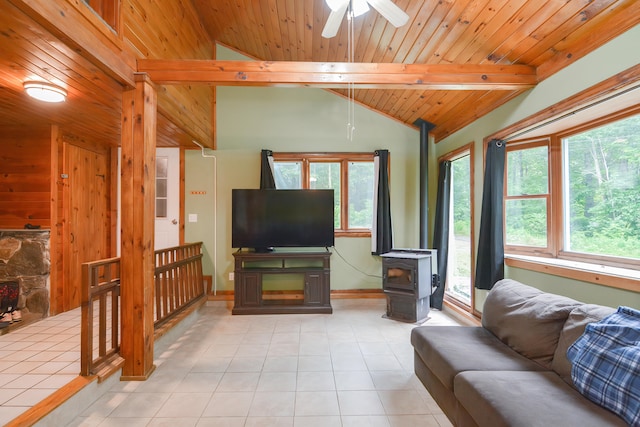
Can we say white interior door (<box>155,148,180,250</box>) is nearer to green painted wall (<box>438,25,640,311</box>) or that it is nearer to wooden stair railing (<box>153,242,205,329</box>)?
wooden stair railing (<box>153,242,205,329</box>)

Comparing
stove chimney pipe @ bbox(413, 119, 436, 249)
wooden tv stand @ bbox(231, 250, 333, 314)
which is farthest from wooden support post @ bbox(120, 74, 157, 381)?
stove chimney pipe @ bbox(413, 119, 436, 249)

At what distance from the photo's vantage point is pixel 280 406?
2.10 metres

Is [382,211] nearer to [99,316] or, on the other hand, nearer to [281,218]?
[281,218]

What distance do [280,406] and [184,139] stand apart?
358 centimetres

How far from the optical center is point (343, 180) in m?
4.78

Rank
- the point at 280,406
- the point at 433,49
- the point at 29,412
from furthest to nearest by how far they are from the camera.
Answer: the point at 433,49 < the point at 280,406 < the point at 29,412

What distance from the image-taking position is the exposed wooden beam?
2.64 m

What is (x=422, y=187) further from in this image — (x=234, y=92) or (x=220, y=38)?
(x=220, y=38)

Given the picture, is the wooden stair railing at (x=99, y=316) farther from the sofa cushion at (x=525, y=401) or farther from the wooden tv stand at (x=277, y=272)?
the sofa cushion at (x=525, y=401)

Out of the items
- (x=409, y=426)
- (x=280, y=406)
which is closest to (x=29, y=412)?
(x=280, y=406)

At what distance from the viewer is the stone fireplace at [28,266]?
348 cm

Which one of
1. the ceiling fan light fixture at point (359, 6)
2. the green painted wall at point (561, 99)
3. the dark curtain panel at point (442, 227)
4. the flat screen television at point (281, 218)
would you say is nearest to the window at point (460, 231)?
the dark curtain panel at point (442, 227)

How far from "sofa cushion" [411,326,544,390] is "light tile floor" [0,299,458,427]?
0.36 m

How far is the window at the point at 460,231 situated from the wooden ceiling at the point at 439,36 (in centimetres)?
49
